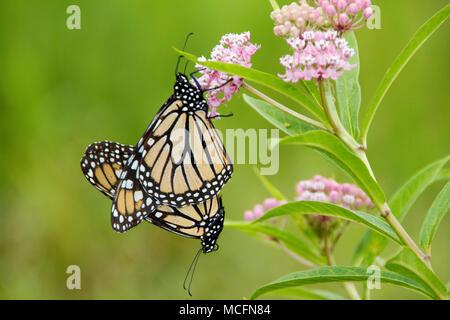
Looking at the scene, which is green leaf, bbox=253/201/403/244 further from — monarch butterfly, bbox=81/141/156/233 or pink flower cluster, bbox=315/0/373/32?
monarch butterfly, bbox=81/141/156/233

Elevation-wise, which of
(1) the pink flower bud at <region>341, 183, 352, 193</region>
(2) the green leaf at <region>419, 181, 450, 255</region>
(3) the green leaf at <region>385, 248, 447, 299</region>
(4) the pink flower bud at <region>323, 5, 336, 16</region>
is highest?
(4) the pink flower bud at <region>323, 5, 336, 16</region>

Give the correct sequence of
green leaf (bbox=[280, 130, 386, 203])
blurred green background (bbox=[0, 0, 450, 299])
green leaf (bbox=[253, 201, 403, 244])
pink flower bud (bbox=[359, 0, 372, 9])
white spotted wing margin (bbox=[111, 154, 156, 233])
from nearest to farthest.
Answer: green leaf (bbox=[280, 130, 386, 203]) → green leaf (bbox=[253, 201, 403, 244]) → pink flower bud (bbox=[359, 0, 372, 9]) → white spotted wing margin (bbox=[111, 154, 156, 233]) → blurred green background (bbox=[0, 0, 450, 299])

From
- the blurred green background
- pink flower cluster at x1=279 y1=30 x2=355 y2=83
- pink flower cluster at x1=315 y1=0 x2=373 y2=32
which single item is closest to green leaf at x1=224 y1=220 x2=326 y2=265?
pink flower cluster at x1=279 y1=30 x2=355 y2=83

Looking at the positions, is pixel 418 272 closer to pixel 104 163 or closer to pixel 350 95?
pixel 350 95

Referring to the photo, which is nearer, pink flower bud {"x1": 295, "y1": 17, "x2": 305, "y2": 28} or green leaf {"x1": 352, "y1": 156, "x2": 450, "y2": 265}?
pink flower bud {"x1": 295, "y1": 17, "x2": 305, "y2": 28}

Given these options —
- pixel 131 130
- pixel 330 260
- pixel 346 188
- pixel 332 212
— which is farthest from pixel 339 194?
pixel 131 130

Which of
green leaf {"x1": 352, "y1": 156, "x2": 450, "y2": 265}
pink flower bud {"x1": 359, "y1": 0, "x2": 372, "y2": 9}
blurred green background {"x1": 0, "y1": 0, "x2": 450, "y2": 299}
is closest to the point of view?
pink flower bud {"x1": 359, "y1": 0, "x2": 372, "y2": 9}

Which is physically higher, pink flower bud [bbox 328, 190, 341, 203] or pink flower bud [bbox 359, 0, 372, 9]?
pink flower bud [bbox 359, 0, 372, 9]
